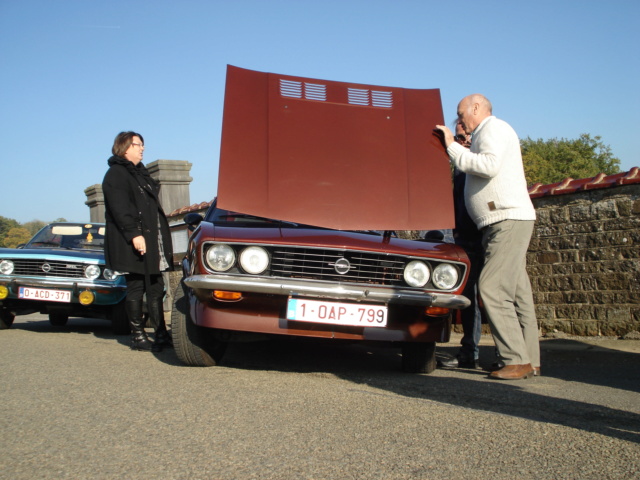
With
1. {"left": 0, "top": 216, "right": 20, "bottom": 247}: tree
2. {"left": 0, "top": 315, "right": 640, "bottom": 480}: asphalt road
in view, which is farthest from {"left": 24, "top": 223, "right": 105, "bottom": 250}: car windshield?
{"left": 0, "top": 216, "right": 20, "bottom": 247}: tree

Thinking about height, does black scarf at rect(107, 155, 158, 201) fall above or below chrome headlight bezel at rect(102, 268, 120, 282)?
above

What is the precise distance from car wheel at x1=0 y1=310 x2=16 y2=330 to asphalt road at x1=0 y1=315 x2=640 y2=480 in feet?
9.62

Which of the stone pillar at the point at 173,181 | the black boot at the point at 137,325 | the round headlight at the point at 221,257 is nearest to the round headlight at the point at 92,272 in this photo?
the black boot at the point at 137,325

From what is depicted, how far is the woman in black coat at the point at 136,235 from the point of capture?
5.78m

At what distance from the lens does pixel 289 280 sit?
4.13 metres

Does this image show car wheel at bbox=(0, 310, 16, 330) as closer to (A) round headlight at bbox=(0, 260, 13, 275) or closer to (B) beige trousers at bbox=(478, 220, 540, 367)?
(A) round headlight at bbox=(0, 260, 13, 275)

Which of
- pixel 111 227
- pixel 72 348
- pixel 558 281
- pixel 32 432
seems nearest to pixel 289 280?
pixel 32 432

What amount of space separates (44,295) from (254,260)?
4.18 metres

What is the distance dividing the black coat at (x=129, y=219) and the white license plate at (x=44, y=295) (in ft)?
6.22

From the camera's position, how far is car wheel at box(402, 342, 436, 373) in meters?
4.73

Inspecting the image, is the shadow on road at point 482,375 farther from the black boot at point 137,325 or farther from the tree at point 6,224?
the tree at point 6,224

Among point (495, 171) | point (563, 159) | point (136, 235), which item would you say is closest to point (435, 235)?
point (495, 171)

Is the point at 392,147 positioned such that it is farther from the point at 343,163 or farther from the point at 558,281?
the point at 558,281

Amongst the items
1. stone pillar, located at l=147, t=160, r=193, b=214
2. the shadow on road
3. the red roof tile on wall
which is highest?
stone pillar, located at l=147, t=160, r=193, b=214
